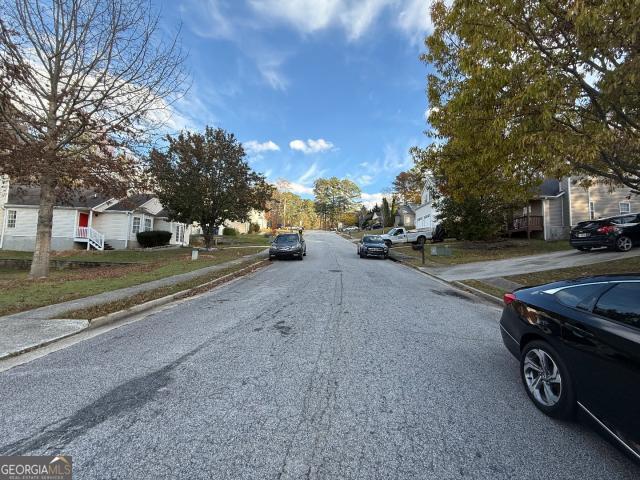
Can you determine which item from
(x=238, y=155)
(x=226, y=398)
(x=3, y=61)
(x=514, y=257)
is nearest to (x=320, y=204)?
(x=238, y=155)

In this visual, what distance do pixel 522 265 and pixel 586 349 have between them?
542 inches

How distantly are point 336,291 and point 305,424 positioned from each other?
22.8 ft

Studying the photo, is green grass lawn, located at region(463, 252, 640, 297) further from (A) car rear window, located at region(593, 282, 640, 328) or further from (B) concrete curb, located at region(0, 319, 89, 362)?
(B) concrete curb, located at region(0, 319, 89, 362)

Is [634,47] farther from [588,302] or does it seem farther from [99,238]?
[99,238]

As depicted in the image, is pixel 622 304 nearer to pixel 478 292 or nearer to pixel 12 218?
pixel 478 292

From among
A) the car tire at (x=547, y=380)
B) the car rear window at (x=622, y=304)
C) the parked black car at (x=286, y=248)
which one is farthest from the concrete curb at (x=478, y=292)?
the parked black car at (x=286, y=248)

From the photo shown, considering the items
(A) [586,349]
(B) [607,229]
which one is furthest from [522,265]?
(A) [586,349]

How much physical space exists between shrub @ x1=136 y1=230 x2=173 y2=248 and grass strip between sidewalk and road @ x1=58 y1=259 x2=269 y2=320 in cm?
1662

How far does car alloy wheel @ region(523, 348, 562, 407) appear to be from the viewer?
3.21 meters

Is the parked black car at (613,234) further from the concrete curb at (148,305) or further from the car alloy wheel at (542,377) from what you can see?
the concrete curb at (148,305)

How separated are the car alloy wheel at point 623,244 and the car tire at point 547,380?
16126 millimetres

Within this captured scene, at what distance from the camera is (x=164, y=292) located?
9641mm

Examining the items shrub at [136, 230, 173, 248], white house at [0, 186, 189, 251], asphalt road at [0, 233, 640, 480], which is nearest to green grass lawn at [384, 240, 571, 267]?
asphalt road at [0, 233, 640, 480]

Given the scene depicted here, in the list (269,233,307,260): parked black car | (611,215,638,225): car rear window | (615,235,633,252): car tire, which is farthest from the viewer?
(269,233,307,260): parked black car
